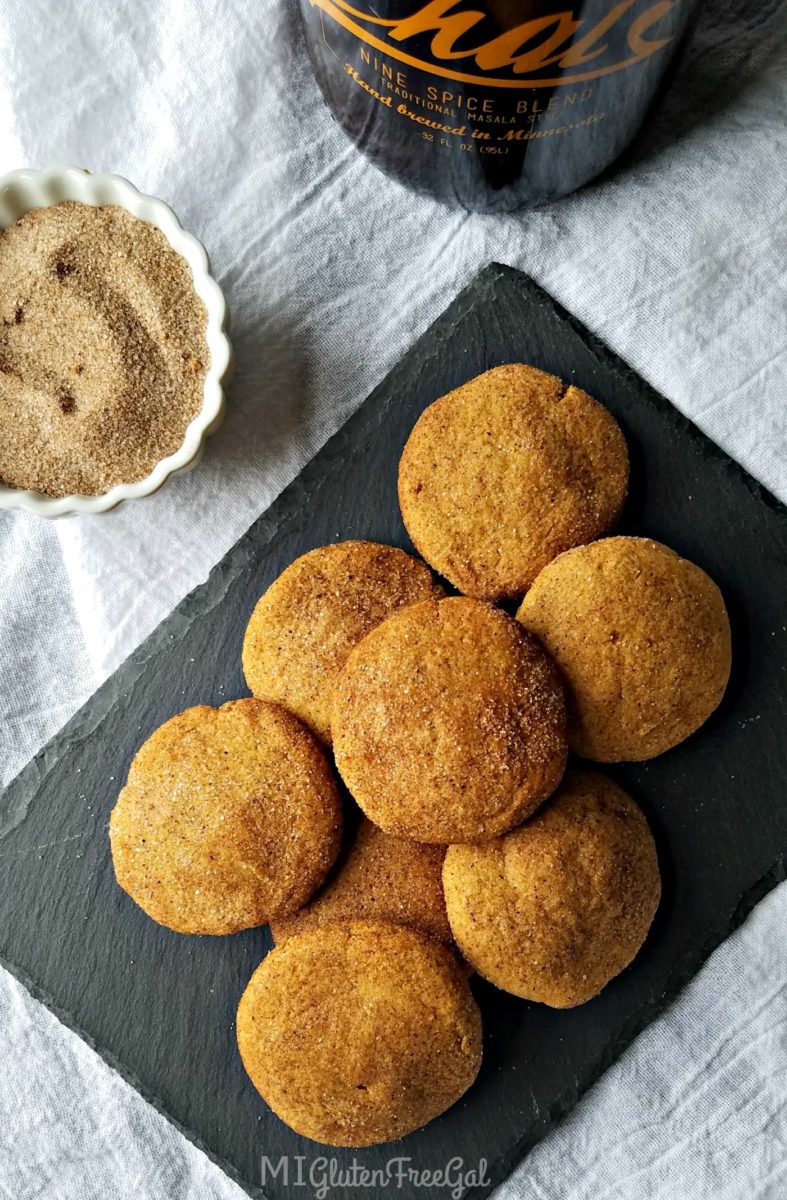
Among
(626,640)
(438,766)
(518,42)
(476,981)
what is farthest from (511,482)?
(476,981)

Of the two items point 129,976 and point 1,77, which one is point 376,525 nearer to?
point 129,976

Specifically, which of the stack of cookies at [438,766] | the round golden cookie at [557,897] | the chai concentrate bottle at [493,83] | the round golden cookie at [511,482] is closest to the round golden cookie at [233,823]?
the stack of cookies at [438,766]

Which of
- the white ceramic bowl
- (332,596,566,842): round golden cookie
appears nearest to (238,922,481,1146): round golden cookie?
(332,596,566,842): round golden cookie

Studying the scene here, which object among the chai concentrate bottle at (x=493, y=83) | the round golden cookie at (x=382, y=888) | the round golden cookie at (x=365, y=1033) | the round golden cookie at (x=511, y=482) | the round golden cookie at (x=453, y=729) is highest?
Result: the chai concentrate bottle at (x=493, y=83)

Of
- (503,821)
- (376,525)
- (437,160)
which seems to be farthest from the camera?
(376,525)

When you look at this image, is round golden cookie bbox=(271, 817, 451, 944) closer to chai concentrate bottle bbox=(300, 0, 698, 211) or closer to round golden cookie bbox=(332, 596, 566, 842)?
round golden cookie bbox=(332, 596, 566, 842)

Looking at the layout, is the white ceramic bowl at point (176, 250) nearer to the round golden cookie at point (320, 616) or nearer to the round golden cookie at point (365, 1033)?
the round golden cookie at point (320, 616)

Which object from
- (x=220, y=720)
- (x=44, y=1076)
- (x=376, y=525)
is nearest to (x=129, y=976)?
(x=44, y=1076)
